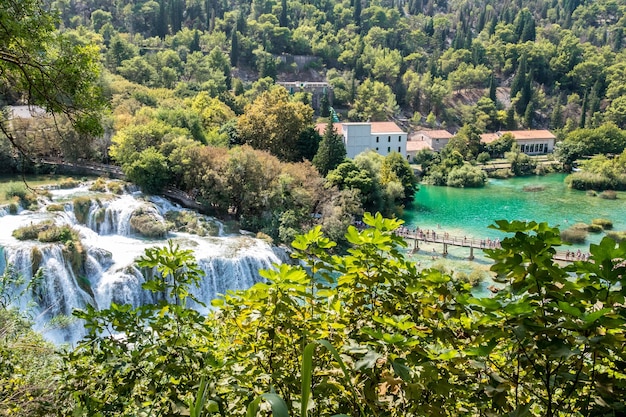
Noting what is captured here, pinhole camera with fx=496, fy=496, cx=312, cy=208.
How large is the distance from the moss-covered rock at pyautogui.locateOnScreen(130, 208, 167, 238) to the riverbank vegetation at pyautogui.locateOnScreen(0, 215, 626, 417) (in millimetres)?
15798

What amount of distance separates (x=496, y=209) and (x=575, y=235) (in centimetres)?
622

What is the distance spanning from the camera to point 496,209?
96.8 ft

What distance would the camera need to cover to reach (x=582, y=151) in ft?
145

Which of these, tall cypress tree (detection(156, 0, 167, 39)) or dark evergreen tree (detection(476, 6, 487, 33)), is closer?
tall cypress tree (detection(156, 0, 167, 39))

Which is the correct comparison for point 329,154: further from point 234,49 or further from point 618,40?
point 618,40

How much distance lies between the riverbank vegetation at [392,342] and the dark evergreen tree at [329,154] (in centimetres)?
2338

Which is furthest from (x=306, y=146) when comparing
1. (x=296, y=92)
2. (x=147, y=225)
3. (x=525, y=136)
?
(x=525, y=136)

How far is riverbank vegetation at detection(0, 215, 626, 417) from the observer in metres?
1.50

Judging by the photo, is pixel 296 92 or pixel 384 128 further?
pixel 296 92

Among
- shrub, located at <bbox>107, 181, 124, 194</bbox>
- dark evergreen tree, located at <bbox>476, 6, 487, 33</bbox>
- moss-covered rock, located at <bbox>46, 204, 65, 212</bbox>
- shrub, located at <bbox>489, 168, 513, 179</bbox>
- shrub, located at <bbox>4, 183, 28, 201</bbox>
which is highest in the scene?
dark evergreen tree, located at <bbox>476, 6, 487, 33</bbox>

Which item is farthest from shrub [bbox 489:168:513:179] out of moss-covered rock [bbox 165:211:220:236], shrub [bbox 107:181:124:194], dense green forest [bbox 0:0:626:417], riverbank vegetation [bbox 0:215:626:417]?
riverbank vegetation [bbox 0:215:626:417]

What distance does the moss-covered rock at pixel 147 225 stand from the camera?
17.7 meters

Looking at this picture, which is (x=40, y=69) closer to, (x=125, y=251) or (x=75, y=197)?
(x=125, y=251)

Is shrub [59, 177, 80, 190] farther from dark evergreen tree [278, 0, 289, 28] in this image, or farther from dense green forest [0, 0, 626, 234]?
dark evergreen tree [278, 0, 289, 28]
